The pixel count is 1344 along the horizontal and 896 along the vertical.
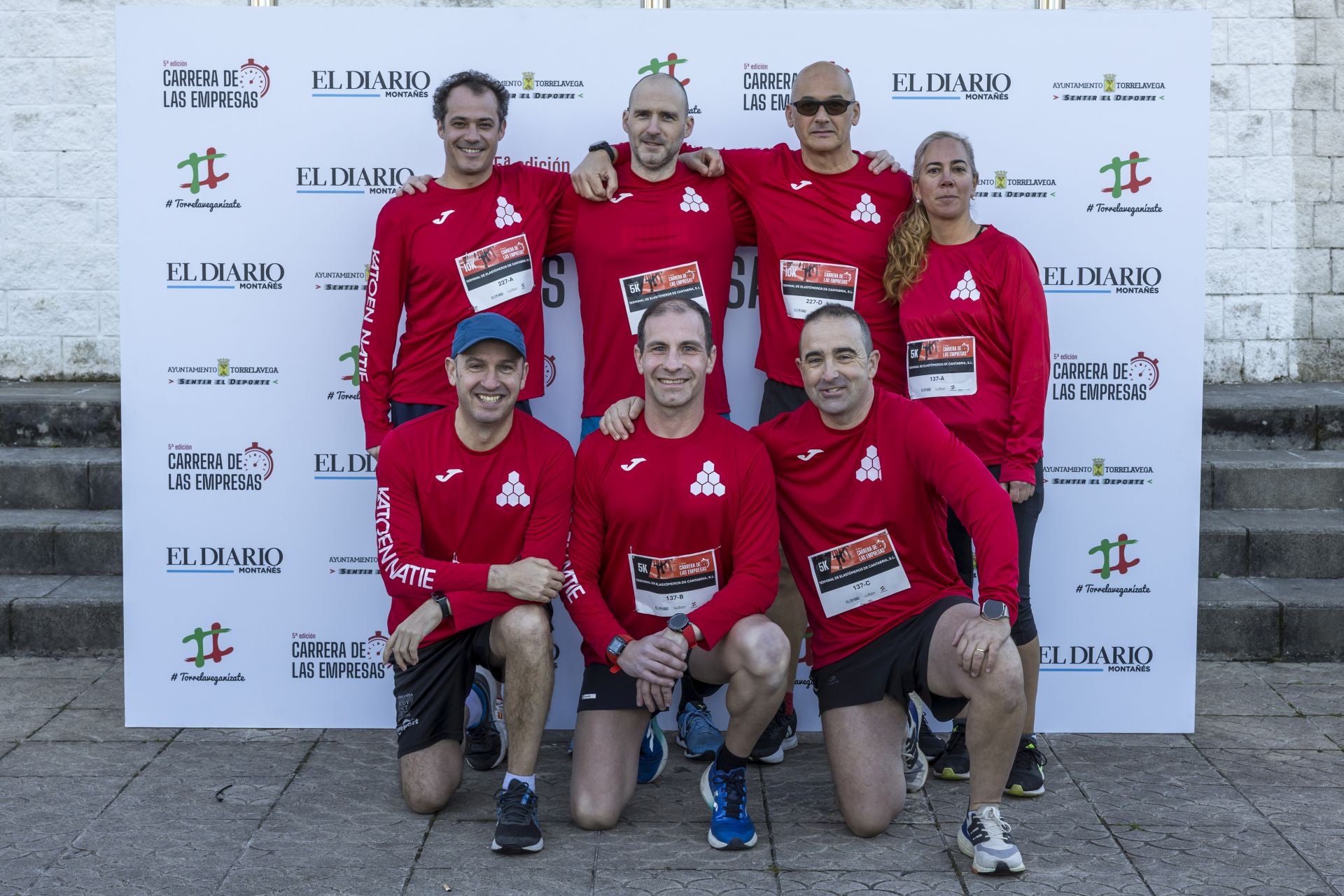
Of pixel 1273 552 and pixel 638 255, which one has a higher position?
pixel 638 255

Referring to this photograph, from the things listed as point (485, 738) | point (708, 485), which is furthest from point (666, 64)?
point (485, 738)

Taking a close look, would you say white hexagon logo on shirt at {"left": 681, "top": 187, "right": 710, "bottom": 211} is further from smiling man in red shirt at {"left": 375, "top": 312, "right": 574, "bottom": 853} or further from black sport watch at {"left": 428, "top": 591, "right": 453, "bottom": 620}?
black sport watch at {"left": 428, "top": 591, "right": 453, "bottom": 620}

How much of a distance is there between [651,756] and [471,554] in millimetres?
848

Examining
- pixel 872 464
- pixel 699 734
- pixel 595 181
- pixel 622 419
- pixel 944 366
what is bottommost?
pixel 699 734

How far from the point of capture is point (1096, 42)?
448cm

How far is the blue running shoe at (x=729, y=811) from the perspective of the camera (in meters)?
3.58

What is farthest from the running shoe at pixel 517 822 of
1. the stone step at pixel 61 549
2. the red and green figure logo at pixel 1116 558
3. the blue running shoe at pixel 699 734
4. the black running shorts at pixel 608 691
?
the stone step at pixel 61 549

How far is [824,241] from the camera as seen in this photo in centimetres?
426

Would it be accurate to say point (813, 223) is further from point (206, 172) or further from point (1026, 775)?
point (206, 172)

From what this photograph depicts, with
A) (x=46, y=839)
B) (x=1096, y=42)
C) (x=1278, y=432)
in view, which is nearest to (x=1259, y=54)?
(x=1278, y=432)

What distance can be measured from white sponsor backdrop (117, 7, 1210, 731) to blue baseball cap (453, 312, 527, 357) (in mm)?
813

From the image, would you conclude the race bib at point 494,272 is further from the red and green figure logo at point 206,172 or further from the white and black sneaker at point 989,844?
the white and black sneaker at point 989,844

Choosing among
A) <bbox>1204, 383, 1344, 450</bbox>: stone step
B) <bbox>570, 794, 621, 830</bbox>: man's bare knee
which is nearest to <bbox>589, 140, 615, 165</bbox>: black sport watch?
<bbox>570, 794, 621, 830</bbox>: man's bare knee

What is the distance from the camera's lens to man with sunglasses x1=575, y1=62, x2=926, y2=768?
420 centimetres
